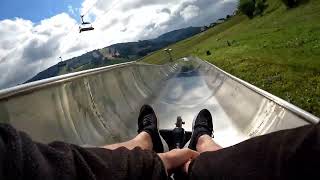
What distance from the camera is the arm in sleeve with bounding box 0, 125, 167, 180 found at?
71.7 inches

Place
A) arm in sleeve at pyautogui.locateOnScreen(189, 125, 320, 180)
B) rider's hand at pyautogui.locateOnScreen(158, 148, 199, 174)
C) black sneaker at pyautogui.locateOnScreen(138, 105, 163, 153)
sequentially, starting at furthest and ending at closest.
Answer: black sneaker at pyautogui.locateOnScreen(138, 105, 163, 153) < rider's hand at pyautogui.locateOnScreen(158, 148, 199, 174) < arm in sleeve at pyautogui.locateOnScreen(189, 125, 320, 180)

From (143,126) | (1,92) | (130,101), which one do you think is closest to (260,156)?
(1,92)

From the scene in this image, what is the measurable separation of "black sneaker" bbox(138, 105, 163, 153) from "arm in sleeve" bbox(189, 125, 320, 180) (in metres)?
1.63

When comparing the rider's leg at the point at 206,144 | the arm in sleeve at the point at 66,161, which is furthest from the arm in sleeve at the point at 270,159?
the rider's leg at the point at 206,144

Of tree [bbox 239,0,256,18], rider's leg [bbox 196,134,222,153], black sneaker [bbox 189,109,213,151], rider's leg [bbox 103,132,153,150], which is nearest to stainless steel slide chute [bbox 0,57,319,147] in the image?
black sneaker [bbox 189,109,213,151]

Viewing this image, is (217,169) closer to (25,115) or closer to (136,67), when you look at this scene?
(25,115)

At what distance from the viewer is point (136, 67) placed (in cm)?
1279

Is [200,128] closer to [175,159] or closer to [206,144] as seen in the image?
[206,144]

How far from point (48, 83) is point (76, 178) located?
2.61 metres

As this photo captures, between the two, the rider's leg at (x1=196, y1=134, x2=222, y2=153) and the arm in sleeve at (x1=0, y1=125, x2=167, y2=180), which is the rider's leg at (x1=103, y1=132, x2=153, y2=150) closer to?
the rider's leg at (x1=196, y1=134, x2=222, y2=153)

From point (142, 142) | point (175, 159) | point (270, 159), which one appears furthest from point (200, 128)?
point (270, 159)

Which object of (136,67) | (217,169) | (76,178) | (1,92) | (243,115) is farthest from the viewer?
(136,67)

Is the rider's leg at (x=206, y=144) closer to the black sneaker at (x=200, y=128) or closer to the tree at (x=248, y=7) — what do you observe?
the black sneaker at (x=200, y=128)

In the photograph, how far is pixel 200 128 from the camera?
446 cm
